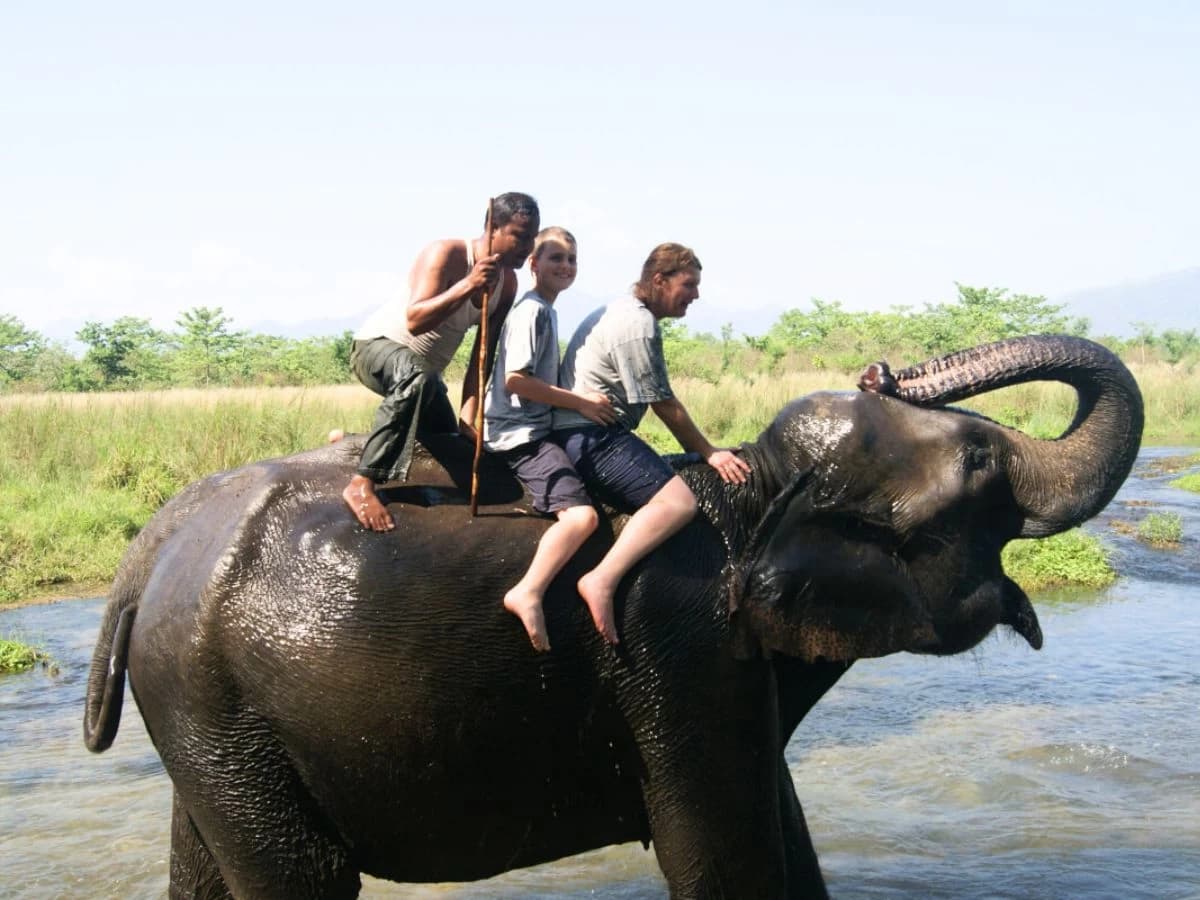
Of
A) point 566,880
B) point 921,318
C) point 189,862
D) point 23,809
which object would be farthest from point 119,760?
point 921,318

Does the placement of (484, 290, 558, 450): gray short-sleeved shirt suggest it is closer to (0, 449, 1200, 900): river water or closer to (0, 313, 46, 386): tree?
(0, 449, 1200, 900): river water

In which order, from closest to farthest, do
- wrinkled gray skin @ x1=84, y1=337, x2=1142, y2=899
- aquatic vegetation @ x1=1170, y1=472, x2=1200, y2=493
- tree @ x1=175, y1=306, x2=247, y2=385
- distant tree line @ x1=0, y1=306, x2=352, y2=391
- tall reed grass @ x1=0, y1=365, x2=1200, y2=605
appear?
wrinkled gray skin @ x1=84, y1=337, x2=1142, y2=899, tall reed grass @ x1=0, y1=365, x2=1200, y2=605, aquatic vegetation @ x1=1170, y1=472, x2=1200, y2=493, distant tree line @ x1=0, y1=306, x2=352, y2=391, tree @ x1=175, y1=306, x2=247, y2=385

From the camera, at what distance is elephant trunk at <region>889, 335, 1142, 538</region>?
468 centimetres

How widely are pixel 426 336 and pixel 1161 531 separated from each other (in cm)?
1253

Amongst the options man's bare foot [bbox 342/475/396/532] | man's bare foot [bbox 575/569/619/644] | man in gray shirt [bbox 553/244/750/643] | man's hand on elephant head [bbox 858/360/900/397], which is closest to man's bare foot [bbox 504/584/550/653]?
man's bare foot [bbox 575/569/619/644]

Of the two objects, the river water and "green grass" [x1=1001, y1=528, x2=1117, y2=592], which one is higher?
"green grass" [x1=1001, y1=528, x2=1117, y2=592]

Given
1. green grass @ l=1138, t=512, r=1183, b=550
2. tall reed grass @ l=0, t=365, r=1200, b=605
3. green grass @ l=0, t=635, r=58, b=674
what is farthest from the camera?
green grass @ l=1138, t=512, r=1183, b=550

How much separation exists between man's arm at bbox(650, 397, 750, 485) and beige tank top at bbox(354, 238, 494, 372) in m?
0.71

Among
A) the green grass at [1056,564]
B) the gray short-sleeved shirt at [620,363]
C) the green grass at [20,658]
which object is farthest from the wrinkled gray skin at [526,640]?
the green grass at [1056,564]

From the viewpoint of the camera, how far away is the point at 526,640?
178 inches

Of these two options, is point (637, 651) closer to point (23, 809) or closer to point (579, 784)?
point (579, 784)

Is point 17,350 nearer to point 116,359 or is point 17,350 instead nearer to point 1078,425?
point 116,359

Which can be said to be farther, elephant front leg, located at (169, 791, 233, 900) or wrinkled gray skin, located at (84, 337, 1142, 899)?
elephant front leg, located at (169, 791, 233, 900)

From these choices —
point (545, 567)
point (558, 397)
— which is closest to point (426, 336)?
point (558, 397)
